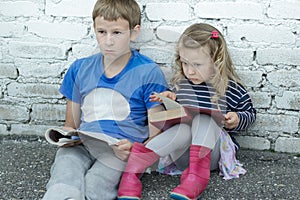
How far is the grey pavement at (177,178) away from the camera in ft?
8.25

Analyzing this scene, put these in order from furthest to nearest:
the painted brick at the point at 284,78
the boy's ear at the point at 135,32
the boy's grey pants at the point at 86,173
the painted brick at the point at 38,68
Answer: the painted brick at the point at 38,68
the painted brick at the point at 284,78
the boy's ear at the point at 135,32
the boy's grey pants at the point at 86,173

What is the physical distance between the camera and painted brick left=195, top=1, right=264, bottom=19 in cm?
280

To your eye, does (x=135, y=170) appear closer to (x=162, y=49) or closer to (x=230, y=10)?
(x=162, y=49)

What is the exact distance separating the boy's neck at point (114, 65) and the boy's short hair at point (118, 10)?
0.62 feet

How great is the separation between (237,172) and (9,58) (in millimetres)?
1573

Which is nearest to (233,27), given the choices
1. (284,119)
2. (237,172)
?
(284,119)

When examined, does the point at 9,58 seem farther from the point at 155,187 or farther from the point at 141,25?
the point at 155,187

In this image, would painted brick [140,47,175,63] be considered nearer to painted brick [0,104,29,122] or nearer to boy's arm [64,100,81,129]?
boy's arm [64,100,81,129]

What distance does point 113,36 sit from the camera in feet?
8.66

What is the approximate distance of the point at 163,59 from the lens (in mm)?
2971

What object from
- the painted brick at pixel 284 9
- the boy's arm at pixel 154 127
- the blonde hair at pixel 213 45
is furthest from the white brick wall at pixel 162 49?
the boy's arm at pixel 154 127

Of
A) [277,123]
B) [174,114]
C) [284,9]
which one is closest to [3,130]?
[174,114]

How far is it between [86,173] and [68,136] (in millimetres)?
227

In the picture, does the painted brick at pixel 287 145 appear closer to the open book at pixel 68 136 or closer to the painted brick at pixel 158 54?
the painted brick at pixel 158 54
